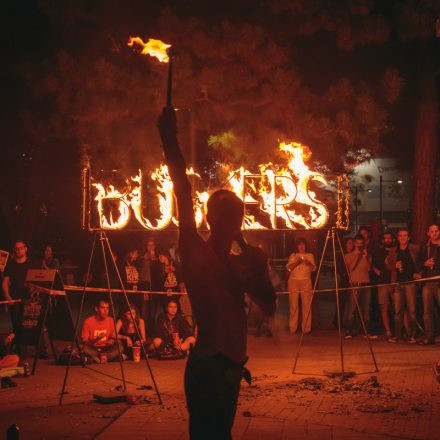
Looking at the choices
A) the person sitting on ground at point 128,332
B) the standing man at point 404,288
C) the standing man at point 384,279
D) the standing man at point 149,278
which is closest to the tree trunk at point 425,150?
the standing man at point 384,279

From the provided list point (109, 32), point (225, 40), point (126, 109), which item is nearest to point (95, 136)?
point (126, 109)

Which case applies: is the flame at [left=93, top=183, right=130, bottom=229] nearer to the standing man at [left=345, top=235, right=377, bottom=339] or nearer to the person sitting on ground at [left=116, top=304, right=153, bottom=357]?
the person sitting on ground at [left=116, top=304, right=153, bottom=357]

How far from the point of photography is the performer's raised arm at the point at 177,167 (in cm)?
343

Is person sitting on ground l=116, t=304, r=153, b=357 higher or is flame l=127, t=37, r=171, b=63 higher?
flame l=127, t=37, r=171, b=63

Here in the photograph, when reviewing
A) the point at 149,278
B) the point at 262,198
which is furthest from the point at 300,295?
the point at 262,198

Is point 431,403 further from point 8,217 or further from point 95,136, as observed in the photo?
point 8,217

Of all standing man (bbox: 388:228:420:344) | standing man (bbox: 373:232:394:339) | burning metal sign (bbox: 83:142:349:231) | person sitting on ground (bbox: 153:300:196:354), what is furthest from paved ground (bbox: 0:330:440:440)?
burning metal sign (bbox: 83:142:349:231)

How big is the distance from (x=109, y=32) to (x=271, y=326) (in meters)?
6.17

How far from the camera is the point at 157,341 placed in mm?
11523

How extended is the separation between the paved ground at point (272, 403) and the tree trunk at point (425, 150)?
3.73 m

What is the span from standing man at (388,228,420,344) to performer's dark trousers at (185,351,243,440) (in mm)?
9555

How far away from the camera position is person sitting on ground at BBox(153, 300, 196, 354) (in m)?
11.5

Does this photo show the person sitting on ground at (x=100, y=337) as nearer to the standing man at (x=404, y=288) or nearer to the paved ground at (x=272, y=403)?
the paved ground at (x=272, y=403)

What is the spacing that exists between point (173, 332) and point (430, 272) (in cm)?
419
